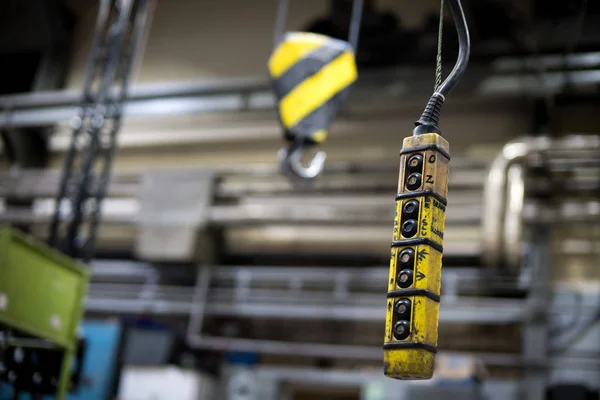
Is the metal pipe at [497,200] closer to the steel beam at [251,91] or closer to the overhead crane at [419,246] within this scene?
the steel beam at [251,91]

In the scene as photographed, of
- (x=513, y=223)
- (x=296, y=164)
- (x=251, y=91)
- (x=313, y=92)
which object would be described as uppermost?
(x=251, y=91)

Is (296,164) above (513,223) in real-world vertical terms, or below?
below

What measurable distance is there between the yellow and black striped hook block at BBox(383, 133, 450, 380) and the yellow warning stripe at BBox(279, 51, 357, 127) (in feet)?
12.6

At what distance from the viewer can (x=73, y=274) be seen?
284 inches

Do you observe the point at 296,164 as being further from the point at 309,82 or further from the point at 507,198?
the point at 507,198

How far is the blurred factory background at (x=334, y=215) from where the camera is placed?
8836mm

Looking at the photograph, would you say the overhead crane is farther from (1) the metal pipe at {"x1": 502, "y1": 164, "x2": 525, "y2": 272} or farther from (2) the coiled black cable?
(1) the metal pipe at {"x1": 502, "y1": 164, "x2": 525, "y2": 272}

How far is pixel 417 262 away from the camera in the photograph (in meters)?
3.39

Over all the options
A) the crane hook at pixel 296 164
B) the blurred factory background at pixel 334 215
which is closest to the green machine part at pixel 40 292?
the blurred factory background at pixel 334 215

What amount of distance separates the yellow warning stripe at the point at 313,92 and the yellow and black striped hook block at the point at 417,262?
3.83 metres

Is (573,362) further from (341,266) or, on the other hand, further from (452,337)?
(341,266)

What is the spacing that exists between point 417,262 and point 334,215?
20.9 feet

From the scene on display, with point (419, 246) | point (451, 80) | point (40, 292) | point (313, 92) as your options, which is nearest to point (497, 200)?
point (313, 92)

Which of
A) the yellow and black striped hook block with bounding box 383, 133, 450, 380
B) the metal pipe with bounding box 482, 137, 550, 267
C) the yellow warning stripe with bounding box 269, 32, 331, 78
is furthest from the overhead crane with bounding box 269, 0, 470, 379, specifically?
the metal pipe with bounding box 482, 137, 550, 267
